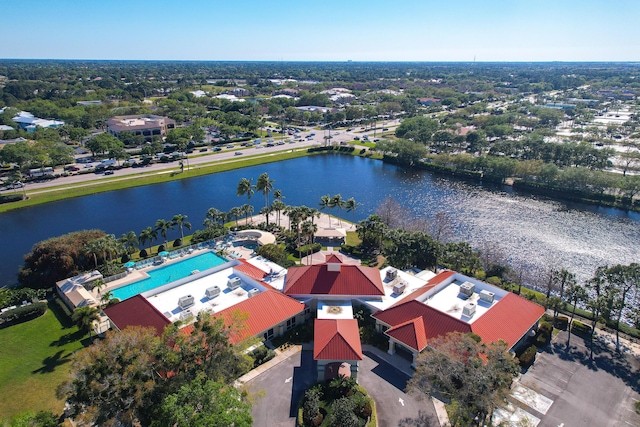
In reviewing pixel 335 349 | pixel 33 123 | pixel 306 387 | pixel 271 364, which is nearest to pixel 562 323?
pixel 335 349

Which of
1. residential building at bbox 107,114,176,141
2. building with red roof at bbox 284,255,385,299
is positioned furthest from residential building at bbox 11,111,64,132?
building with red roof at bbox 284,255,385,299

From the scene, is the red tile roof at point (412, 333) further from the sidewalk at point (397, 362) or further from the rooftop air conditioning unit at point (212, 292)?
the rooftop air conditioning unit at point (212, 292)

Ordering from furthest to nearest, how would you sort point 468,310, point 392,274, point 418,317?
point 392,274
point 468,310
point 418,317

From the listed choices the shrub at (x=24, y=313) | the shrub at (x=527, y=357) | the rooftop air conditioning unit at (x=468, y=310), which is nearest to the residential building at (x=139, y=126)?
the shrub at (x=24, y=313)

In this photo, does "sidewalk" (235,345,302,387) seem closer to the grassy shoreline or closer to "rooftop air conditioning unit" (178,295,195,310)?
"rooftop air conditioning unit" (178,295,195,310)

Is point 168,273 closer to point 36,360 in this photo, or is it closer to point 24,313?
point 24,313

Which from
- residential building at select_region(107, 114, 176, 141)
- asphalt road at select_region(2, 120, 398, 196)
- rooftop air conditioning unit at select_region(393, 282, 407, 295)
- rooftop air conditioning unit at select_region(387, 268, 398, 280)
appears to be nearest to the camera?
rooftop air conditioning unit at select_region(393, 282, 407, 295)
